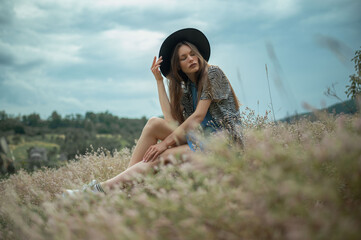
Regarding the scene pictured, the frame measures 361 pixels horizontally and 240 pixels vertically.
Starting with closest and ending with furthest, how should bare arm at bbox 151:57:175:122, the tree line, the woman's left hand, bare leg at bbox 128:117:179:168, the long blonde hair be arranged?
the woman's left hand, bare leg at bbox 128:117:179:168, the long blonde hair, bare arm at bbox 151:57:175:122, the tree line

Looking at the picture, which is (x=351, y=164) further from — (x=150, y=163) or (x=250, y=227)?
(x=150, y=163)

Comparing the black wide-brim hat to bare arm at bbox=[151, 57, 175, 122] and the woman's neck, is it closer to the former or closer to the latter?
bare arm at bbox=[151, 57, 175, 122]

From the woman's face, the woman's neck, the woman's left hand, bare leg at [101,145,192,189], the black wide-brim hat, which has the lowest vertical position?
bare leg at [101,145,192,189]

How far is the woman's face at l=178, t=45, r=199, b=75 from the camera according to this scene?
141 inches

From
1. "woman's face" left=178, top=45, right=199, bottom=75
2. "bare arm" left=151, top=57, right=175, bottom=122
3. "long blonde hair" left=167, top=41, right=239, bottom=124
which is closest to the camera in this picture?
"woman's face" left=178, top=45, right=199, bottom=75

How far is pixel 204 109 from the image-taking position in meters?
3.32

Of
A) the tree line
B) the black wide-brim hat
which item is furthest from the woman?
the tree line

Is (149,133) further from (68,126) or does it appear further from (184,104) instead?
(68,126)

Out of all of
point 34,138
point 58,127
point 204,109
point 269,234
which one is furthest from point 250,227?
point 58,127

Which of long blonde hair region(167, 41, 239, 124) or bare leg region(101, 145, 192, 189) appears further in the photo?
long blonde hair region(167, 41, 239, 124)

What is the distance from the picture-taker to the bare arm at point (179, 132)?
3074mm

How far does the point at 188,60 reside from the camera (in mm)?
3602

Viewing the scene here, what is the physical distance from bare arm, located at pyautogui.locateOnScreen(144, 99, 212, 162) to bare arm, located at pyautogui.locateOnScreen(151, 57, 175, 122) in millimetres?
665

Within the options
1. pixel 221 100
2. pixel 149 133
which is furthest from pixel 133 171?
pixel 221 100
